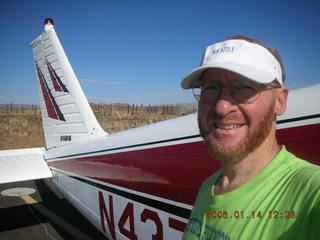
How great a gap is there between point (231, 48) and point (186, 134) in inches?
41.7

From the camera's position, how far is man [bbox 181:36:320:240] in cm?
75

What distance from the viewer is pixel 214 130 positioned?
1.06m

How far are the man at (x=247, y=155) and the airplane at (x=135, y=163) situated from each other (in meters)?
0.47

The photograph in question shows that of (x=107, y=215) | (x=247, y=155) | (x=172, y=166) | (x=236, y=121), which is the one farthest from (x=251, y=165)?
(x=107, y=215)

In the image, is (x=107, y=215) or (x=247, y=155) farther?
(x=107, y=215)

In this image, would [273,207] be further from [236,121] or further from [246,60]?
[246,60]

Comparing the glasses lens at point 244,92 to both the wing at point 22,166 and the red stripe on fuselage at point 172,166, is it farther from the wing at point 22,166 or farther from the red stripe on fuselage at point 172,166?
the wing at point 22,166

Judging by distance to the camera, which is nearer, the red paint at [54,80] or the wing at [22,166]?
the wing at [22,166]

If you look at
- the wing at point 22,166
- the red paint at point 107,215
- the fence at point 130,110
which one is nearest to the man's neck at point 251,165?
the red paint at point 107,215

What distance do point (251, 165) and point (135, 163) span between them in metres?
1.53

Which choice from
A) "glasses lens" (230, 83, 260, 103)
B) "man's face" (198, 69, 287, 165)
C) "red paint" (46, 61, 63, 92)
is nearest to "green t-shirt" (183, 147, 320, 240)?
"man's face" (198, 69, 287, 165)

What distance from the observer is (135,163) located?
2357 mm

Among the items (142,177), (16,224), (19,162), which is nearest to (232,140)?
(142,177)

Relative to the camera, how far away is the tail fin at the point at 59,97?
4098 mm
